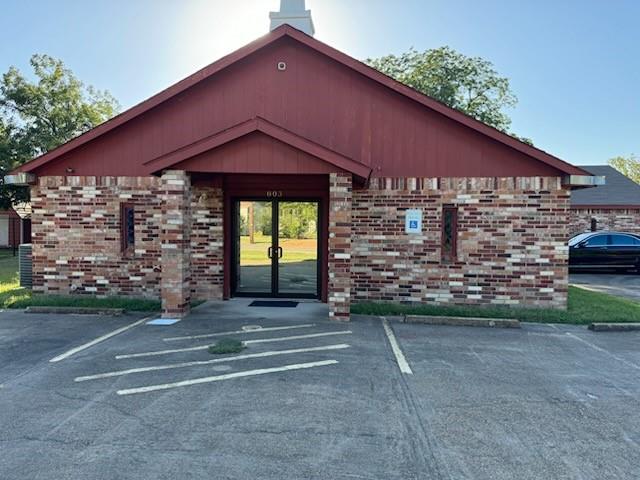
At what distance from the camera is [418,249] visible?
10.2 metres

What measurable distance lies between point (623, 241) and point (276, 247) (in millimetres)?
13811

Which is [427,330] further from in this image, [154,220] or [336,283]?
[154,220]

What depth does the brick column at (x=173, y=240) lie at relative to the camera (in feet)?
29.3

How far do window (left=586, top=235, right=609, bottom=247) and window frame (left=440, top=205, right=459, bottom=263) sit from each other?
1048 cm

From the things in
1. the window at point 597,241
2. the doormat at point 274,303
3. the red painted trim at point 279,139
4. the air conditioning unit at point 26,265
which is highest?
the red painted trim at point 279,139

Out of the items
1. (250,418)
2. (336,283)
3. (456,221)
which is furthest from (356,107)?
(250,418)

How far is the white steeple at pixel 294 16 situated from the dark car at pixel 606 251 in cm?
1258

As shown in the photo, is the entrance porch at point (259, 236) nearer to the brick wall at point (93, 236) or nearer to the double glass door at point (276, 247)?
the double glass door at point (276, 247)

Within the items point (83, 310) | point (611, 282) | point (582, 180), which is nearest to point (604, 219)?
point (611, 282)

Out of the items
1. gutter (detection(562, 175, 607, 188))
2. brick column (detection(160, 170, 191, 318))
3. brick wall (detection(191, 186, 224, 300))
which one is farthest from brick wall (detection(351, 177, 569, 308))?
brick column (detection(160, 170, 191, 318))

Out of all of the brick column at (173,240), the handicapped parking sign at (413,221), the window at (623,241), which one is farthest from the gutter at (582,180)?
the window at (623,241)

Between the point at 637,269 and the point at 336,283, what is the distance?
569 inches

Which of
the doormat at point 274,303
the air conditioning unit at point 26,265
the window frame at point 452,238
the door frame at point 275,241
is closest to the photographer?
the window frame at point 452,238

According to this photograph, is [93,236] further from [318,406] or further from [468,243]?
[468,243]
